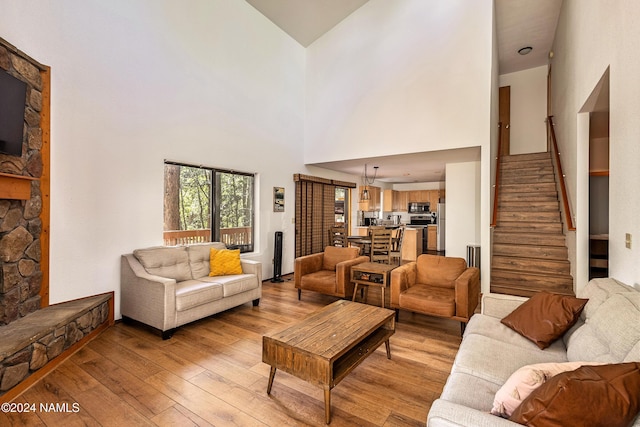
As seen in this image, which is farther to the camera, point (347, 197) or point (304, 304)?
point (347, 197)

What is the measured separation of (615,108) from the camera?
2.37 metres

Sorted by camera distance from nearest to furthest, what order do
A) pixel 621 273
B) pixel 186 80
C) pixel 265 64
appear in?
1. pixel 621 273
2. pixel 186 80
3. pixel 265 64

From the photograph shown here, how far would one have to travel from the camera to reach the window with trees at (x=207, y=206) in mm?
4293

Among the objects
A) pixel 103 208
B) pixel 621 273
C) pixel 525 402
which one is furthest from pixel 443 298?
pixel 103 208

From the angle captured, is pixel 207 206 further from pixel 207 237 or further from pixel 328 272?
pixel 328 272

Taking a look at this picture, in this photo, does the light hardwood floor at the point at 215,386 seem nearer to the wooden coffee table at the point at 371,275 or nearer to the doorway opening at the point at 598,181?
the wooden coffee table at the point at 371,275

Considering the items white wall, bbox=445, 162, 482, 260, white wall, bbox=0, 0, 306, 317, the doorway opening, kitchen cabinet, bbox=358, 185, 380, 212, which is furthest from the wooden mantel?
kitchen cabinet, bbox=358, 185, 380, 212

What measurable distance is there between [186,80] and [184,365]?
3.70 m

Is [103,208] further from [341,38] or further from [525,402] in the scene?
[341,38]

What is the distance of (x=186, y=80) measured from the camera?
4328 mm

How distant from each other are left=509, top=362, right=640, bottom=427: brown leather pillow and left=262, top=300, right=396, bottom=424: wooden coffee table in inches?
43.9

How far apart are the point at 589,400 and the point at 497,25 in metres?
6.78

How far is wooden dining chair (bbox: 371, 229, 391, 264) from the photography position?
18.1 feet

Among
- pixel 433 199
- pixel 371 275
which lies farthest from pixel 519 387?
pixel 433 199
